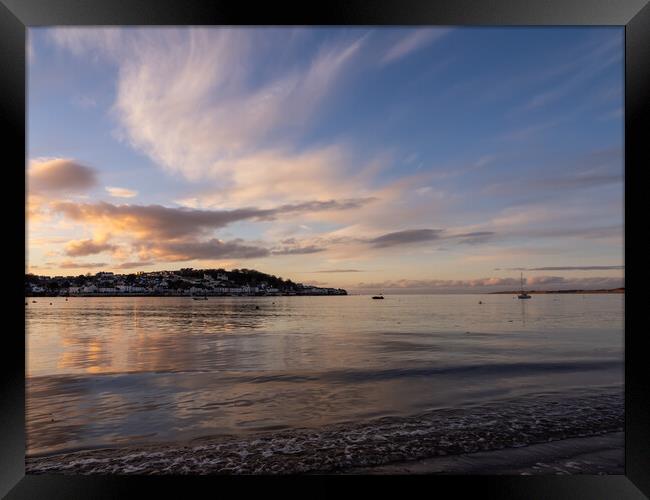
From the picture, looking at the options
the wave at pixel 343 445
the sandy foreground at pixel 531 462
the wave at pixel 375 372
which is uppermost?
the sandy foreground at pixel 531 462

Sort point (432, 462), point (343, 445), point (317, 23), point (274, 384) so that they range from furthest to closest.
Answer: point (274, 384), point (343, 445), point (432, 462), point (317, 23)

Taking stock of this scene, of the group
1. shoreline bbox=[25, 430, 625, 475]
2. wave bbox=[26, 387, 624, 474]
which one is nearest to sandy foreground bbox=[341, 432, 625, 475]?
shoreline bbox=[25, 430, 625, 475]

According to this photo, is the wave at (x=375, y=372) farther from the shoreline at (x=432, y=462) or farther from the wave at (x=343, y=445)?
the shoreline at (x=432, y=462)

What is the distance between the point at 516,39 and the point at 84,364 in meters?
12.5

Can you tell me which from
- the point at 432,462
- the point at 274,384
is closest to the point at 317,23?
the point at 432,462

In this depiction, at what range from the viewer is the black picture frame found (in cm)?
205

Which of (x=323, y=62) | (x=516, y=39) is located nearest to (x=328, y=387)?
(x=323, y=62)

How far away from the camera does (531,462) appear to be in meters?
2.81

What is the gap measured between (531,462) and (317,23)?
335 cm

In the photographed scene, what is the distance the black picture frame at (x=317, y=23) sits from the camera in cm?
205

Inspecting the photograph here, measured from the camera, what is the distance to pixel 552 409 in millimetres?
4289

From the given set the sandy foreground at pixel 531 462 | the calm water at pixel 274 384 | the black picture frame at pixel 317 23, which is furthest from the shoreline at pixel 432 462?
the black picture frame at pixel 317 23

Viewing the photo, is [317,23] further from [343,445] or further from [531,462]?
[531,462]

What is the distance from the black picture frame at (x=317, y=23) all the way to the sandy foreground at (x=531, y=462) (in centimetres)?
62
